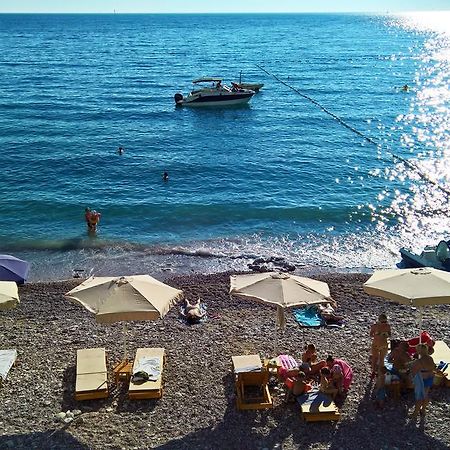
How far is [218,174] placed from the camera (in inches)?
1364

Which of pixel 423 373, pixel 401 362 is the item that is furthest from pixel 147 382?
pixel 423 373

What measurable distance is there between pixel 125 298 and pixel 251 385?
120 inches

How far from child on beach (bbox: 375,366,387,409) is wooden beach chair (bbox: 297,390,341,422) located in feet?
3.05

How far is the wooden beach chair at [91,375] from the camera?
37.6ft

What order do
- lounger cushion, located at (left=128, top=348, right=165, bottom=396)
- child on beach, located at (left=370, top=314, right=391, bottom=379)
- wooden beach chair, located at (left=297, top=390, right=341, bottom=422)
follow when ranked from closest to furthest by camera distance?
wooden beach chair, located at (left=297, top=390, right=341, bottom=422) < lounger cushion, located at (left=128, top=348, right=165, bottom=396) < child on beach, located at (left=370, top=314, right=391, bottom=379)

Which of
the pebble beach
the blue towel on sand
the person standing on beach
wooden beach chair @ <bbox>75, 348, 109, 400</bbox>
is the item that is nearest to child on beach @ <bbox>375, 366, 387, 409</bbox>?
the pebble beach

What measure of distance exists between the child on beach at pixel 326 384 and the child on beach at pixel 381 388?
33.2 inches

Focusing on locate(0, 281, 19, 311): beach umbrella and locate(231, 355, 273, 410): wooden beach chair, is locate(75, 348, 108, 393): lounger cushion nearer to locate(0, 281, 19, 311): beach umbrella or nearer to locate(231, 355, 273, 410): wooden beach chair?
locate(0, 281, 19, 311): beach umbrella

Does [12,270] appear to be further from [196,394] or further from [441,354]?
[441,354]

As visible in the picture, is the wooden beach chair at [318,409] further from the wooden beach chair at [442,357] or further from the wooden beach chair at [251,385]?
the wooden beach chair at [442,357]

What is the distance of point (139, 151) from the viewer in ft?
127

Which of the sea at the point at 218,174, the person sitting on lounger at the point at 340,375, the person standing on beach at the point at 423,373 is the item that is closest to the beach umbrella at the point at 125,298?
the person sitting on lounger at the point at 340,375

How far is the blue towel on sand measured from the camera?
15.3 metres

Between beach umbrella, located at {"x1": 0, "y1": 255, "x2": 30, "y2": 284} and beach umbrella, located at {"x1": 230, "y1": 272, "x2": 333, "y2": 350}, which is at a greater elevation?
beach umbrella, located at {"x1": 230, "y1": 272, "x2": 333, "y2": 350}
